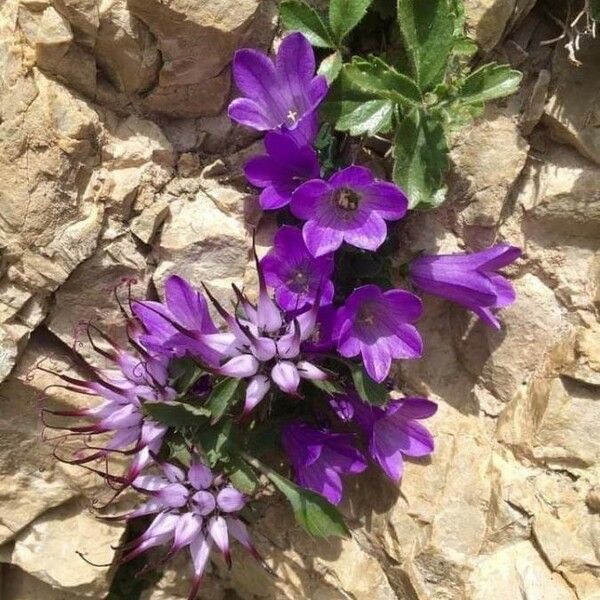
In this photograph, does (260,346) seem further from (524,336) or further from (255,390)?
(524,336)

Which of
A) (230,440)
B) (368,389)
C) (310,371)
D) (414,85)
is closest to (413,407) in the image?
(368,389)

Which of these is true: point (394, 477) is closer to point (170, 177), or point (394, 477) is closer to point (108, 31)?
point (170, 177)

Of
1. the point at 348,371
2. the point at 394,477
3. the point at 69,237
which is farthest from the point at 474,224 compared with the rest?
the point at 69,237

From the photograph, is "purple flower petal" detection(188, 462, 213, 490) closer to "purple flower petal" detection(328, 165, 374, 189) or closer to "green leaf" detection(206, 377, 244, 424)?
"green leaf" detection(206, 377, 244, 424)

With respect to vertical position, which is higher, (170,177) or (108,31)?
(108,31)

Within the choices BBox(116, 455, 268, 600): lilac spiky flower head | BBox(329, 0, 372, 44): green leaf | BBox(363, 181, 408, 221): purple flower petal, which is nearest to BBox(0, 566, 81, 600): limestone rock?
BBox(116, 455, 268, 600): lilac spiky flower head

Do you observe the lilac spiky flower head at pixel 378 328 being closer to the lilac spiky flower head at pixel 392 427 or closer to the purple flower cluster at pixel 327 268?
the purple flower cluster at pixel 327 268

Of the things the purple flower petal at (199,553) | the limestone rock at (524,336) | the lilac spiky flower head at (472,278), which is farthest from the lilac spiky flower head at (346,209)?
the purple flower petal at (199,553)
